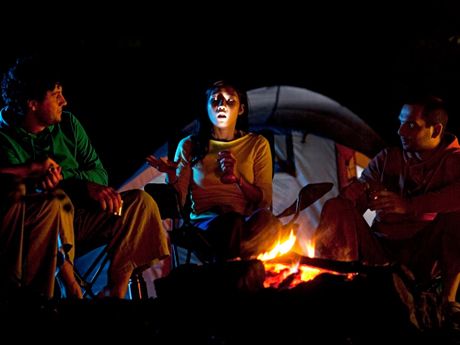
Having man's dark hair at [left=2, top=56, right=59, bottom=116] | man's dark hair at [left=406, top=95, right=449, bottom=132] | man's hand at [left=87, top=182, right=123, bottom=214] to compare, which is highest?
man's dark hair at [left=2, top=56, right=59, bottom=116]

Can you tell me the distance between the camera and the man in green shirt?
4.71m

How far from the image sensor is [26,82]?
192 inches

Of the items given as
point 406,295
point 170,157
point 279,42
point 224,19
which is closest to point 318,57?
point 279,42

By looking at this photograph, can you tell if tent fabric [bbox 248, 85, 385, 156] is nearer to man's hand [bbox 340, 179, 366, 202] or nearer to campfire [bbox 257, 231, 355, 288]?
man's hand [bbox 340, 179, 366, 202]

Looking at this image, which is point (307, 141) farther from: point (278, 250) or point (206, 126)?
point (278, 250)

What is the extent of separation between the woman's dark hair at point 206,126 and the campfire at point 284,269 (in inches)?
43.3

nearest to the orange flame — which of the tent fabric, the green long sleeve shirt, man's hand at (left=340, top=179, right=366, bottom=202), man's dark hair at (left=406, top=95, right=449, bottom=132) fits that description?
man's hand at (left=340, top=179, right=366, bottom=202)

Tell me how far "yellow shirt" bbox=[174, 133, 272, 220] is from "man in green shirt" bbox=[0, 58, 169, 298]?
0.67m

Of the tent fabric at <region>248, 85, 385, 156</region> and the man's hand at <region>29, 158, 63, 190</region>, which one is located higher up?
the tent fabric at <region>248, 85, 385, 156</region>

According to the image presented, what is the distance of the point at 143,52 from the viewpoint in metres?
10.0

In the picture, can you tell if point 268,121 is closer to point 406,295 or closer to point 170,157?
point 170,157

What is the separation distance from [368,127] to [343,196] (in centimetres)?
268

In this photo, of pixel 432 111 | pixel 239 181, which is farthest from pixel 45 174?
pixel 432 111

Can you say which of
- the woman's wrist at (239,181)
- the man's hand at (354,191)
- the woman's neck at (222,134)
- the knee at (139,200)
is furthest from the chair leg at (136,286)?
the man's hand at (354,191)
